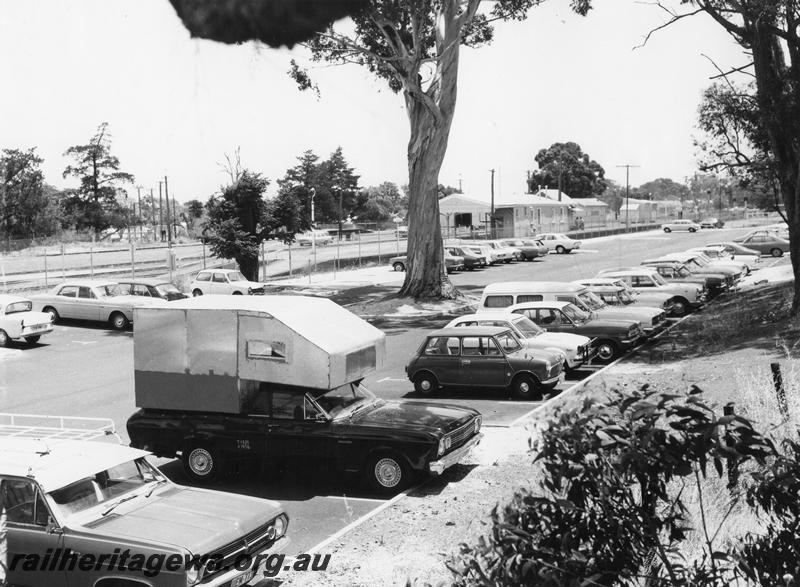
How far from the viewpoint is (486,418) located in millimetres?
14430

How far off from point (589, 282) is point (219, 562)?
18.8m

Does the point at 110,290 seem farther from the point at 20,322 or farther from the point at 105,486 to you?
the point at 105,486

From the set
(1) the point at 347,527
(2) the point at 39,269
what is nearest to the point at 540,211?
(2) the point at 39,269

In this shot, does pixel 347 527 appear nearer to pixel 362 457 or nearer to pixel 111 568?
pixel 362 457

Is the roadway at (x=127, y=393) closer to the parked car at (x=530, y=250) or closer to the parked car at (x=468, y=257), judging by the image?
the parked car at (x=468, y=257)

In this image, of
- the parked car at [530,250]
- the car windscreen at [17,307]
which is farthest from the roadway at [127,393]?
the parked car at [530,250]

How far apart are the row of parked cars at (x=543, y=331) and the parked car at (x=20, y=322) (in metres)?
12.6

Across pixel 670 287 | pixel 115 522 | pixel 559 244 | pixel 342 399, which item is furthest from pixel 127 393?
pixel 559 244

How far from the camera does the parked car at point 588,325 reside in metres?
18.8

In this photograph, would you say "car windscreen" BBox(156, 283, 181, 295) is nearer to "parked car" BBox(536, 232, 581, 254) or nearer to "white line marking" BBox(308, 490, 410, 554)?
"white line marking" BBox(308, 490, 410, 554)

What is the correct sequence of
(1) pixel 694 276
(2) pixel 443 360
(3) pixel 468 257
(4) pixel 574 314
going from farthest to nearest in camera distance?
(3) pixel 468 257 < (1) pixel 694 276 < (4) pixel 574 314 < (2) pixel 443 360

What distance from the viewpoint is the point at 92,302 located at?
1057 inches

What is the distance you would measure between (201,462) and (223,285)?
22.1 meters

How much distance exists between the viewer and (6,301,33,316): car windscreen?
79.4ft
